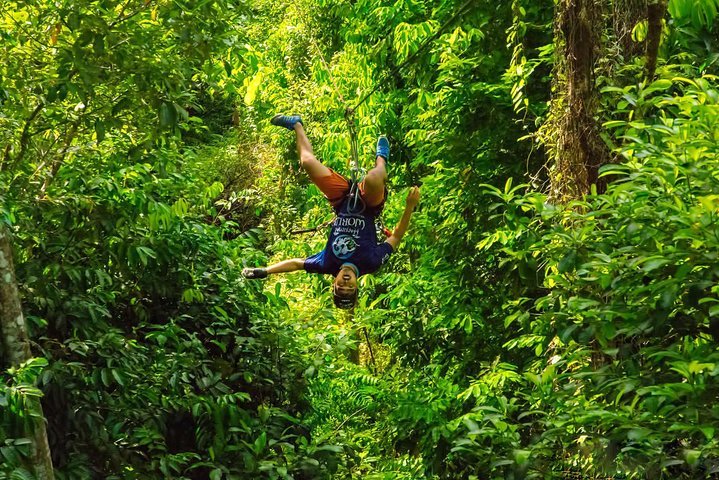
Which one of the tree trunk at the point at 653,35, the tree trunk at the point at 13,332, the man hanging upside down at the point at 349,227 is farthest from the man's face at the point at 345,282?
the tree trunk at the point at 653,35

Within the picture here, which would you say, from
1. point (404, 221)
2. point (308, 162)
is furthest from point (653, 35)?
point (308, 162)

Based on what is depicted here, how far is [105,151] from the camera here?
575 centimetres

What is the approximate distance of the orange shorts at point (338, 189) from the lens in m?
5.03

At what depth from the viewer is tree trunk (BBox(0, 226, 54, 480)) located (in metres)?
4.25

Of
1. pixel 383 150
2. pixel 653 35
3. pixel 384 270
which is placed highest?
pixel 653 35

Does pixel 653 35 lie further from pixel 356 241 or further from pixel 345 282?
pixel 345 282

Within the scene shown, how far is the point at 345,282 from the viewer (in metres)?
5.09

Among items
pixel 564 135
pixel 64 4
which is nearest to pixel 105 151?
pixel 64 4

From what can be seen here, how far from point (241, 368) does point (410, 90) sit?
3702 millimetres

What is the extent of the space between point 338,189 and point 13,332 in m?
1.87

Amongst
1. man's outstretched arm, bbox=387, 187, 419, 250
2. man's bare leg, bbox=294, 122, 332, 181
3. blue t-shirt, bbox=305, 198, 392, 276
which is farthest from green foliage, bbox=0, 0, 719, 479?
blue t-shirt, bbox=305, 198, 392, 276

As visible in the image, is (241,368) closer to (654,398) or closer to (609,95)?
(609,95)

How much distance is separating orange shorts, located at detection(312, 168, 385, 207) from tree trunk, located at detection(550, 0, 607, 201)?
1043 millimetres

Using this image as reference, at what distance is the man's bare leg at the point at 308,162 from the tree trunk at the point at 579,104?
132 cm
